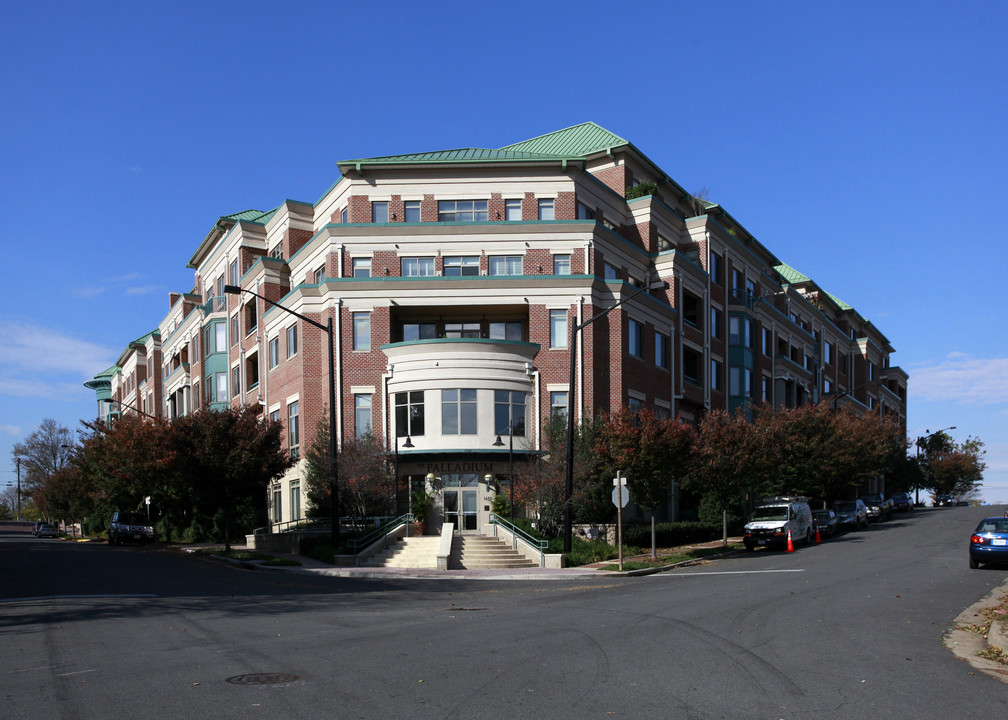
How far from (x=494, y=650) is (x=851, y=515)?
39911mm

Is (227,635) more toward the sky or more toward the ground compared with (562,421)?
more toward the ground

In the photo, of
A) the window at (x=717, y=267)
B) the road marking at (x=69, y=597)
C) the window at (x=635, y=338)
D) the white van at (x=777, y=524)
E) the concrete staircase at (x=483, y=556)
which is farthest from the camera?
the window at (x=717, y=267)

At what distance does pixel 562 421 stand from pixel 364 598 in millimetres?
18521

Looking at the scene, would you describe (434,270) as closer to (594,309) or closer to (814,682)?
(594,309)

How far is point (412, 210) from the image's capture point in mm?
41969

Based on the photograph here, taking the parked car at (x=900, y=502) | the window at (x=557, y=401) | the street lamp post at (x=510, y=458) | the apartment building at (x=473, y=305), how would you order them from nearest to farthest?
the street lamp post at (x=510, y=458) → the apartment building at (x=473, y=305) → the window at (x=557, y=401) → the parked car at (x=900, y=502)

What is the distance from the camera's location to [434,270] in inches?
1610

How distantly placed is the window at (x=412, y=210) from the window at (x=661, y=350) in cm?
1253

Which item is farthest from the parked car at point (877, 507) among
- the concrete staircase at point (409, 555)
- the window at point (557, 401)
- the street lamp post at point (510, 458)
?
the concrete staircase at point (409, 555)

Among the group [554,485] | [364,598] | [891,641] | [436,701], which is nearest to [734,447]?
[554,485]

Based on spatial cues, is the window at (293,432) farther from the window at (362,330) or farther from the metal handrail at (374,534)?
the metal handrail at (374,534)

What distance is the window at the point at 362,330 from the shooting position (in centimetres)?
3950

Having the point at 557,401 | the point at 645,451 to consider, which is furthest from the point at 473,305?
the point at 645,451

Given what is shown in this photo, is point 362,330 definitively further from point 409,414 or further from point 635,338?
point 635,338
